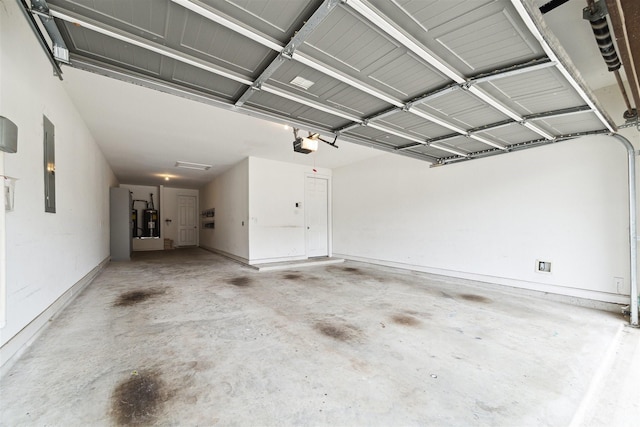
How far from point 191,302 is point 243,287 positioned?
1.06 metres

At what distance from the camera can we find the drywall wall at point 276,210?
7.13 m

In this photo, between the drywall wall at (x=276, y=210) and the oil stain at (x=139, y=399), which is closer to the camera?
the oil stain at (x=139, y=399)

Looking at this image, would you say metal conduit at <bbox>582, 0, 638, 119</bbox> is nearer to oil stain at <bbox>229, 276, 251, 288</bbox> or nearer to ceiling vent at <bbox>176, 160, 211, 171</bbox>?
oil stain at <bbox>229, 276, 251, 288</bbox>

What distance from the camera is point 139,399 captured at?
66.7 inches

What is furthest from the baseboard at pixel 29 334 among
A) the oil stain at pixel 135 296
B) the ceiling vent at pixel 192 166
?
the ceiling vent at pixel 192 166

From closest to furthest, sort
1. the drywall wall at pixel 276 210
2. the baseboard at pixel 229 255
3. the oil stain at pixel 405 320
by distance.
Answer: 1. the oil stain at pixel 405 320
2. the drywall wall at pixel 276 210
3. the baseboard at pixel 229 255

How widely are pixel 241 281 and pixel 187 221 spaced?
8535 mm

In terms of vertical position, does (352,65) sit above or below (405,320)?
above

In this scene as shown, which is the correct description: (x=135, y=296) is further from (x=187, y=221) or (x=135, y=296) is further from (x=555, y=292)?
(x=187, y=221)

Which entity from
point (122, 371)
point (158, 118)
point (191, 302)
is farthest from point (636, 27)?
point (158, 118)

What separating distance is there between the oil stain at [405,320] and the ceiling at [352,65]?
99.9 inches

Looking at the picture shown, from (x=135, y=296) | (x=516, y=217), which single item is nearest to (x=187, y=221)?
(x=135, y=296)

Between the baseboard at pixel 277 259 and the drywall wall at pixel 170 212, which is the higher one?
the drywall wall at pixel 170 212

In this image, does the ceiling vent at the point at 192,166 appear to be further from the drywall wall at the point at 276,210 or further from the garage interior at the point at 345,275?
the drywall wall at the point at 276,210
